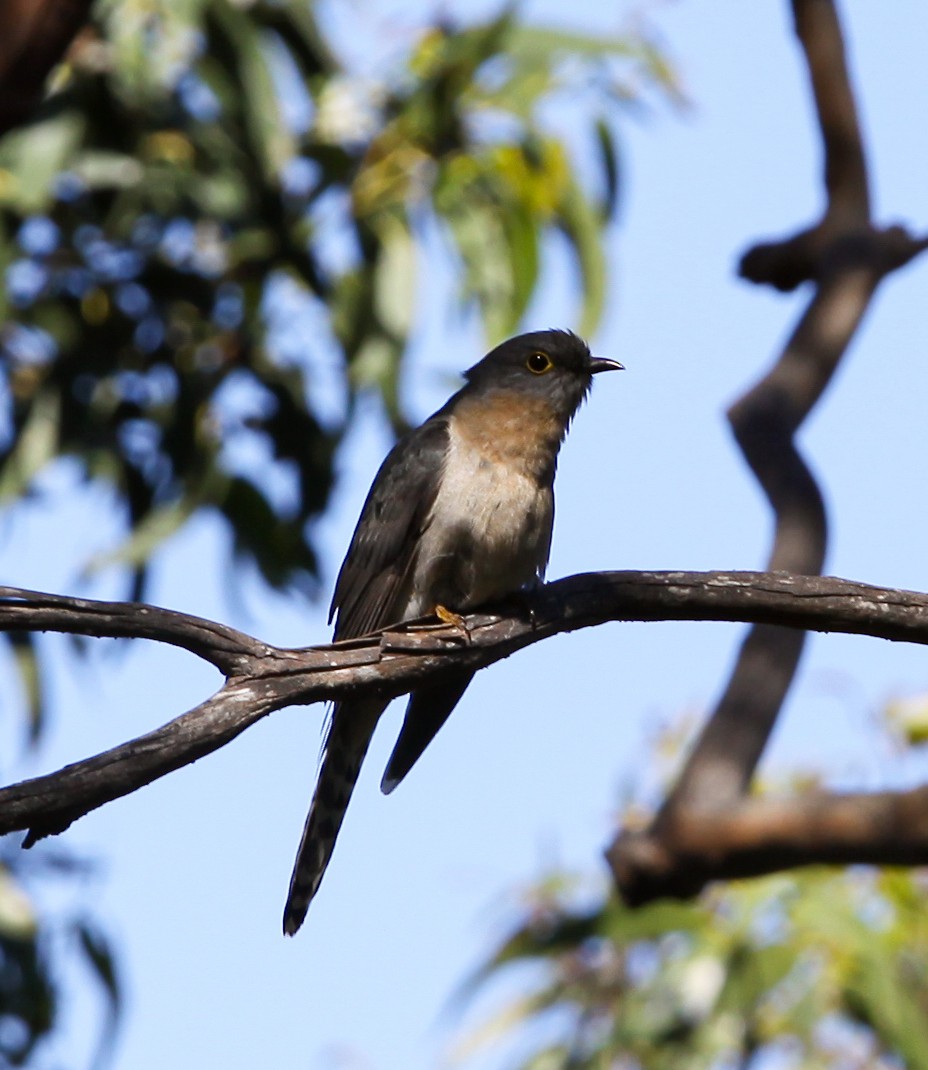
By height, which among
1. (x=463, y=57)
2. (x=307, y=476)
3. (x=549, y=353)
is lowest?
(x=549, y=353)

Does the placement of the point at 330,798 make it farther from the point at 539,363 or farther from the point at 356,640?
the point at 539,363

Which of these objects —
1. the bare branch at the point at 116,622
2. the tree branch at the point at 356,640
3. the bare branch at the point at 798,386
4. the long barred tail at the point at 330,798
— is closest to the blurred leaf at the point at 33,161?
the long barred tail at the point at 330,798

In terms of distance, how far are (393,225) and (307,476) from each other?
112cm

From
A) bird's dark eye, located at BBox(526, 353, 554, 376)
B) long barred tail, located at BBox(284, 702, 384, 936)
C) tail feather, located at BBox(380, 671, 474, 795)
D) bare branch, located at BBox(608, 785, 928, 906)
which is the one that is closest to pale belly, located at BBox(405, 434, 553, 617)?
tail feather, located at BBox(380, 671, 474, 795)

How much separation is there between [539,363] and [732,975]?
2.39 meters

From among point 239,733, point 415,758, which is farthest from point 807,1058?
point 239,733

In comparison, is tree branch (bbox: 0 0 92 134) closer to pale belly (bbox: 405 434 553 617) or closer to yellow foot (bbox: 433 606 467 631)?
pale belly (bbox: 405 434 553 617)

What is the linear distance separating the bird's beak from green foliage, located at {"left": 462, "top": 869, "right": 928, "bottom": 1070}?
5.94ft

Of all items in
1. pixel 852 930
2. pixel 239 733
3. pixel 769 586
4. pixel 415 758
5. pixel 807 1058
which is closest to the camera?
pixel 239 733

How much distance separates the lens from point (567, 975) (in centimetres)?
694

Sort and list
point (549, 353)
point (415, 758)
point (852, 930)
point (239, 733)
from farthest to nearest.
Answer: point (852, 930)
point (549, 353)
point (415, 758)
point (239, 733)

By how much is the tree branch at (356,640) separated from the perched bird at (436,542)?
796mm

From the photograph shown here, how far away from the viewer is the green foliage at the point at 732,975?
5.82 metres

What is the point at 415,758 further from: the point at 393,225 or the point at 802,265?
the point at 393,225
